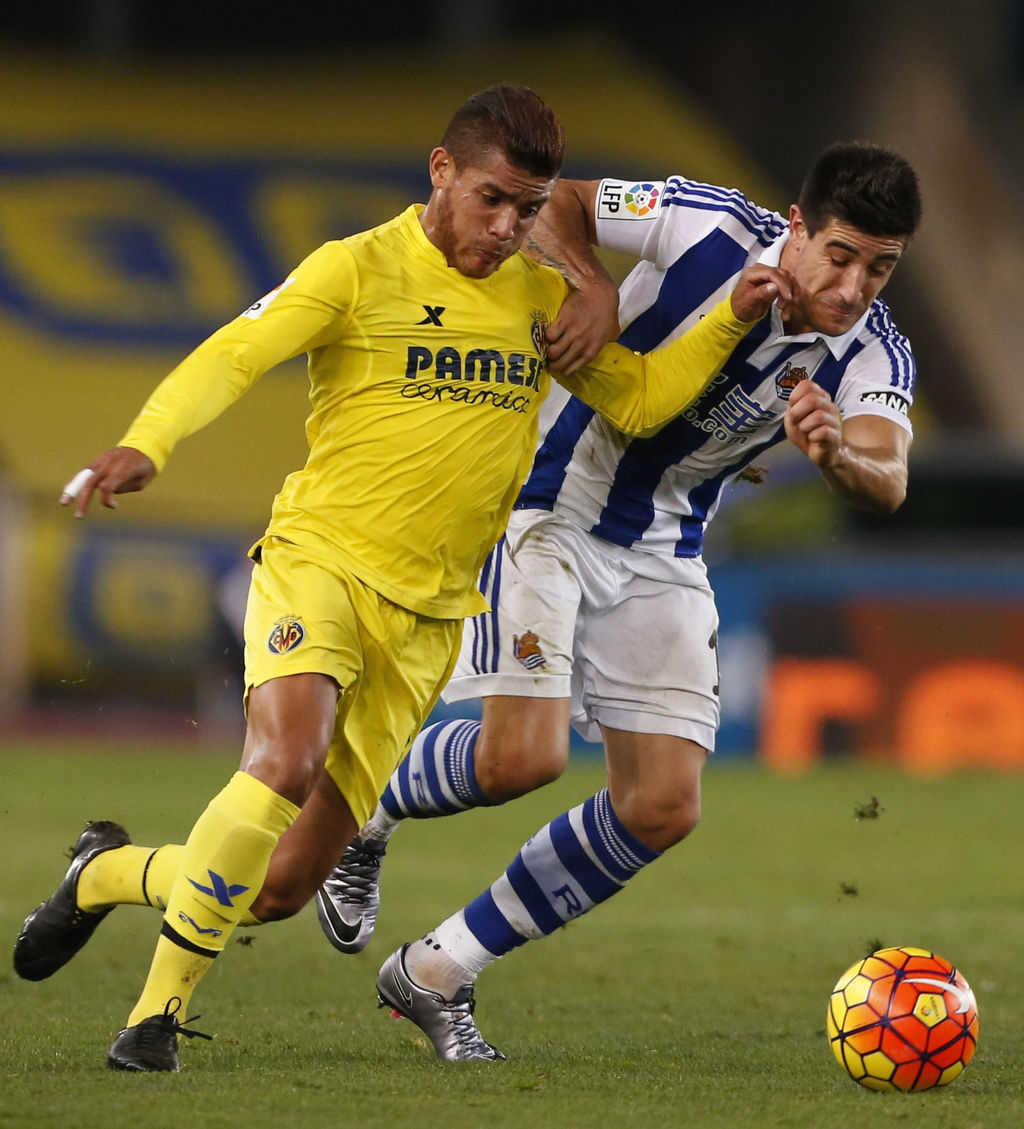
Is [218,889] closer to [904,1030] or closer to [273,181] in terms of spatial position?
[904,1030]

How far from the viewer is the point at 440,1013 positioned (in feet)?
15.7

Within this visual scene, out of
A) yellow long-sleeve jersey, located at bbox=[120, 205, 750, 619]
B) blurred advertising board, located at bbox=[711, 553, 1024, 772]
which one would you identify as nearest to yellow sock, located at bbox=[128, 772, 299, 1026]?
yellow long-sleeve jersey, located at bbox=[120, 205, 750, 619]

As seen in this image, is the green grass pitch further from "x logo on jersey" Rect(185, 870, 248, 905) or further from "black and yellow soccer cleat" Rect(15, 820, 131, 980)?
"x logo on jersey" Rect(185, 870, 248, 905)

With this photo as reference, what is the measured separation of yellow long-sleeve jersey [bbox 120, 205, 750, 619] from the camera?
436cm

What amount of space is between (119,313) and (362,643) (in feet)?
55.0

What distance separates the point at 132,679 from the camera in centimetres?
1827

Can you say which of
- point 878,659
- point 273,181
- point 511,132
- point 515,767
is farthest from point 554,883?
point 273,181

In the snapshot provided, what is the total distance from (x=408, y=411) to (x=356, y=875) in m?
1.72

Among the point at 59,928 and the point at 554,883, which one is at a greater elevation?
the point at 554,883

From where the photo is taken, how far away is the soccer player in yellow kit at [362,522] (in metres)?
4.07

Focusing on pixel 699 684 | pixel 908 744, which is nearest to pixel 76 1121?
pixel 699 684

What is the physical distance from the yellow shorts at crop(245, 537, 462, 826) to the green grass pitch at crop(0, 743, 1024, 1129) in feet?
2.41

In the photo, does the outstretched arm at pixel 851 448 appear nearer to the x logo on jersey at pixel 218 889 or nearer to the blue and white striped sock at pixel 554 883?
the blue and white striped sock at pixel 554 883

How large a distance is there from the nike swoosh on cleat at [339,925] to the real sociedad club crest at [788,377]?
1.98m
